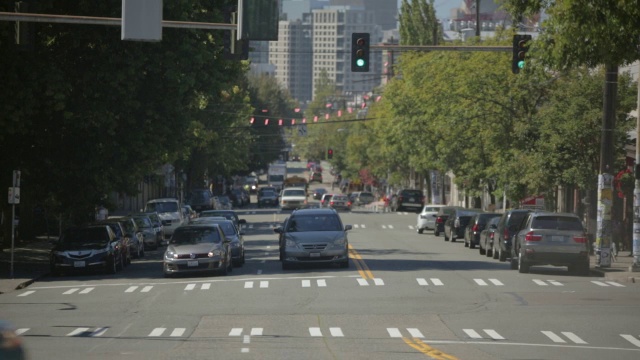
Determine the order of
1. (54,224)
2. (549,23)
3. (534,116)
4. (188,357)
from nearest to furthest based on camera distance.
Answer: (188,357) → (549,23) → (534,116) → (54,224)

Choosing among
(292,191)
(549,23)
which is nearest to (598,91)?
(549,23)

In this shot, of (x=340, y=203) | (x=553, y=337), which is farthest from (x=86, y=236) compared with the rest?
(x=340, y=203)

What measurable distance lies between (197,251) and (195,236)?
91 centimetres

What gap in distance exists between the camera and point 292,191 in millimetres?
95000

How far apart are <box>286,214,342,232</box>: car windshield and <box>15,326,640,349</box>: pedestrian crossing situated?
549 inches

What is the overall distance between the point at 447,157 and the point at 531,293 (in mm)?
39697

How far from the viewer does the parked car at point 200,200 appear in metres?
79.4

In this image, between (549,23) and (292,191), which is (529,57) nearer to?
(549,23)

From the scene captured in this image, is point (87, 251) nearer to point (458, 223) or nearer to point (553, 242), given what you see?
point (553, 242)

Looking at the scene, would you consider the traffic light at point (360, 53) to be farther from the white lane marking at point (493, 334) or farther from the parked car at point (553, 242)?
the white lane marking at point (493, 334)

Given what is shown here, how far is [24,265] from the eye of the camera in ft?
134

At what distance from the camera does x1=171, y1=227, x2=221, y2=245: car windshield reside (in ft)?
114

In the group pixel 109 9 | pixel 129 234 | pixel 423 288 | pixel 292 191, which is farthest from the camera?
pixel 292 191

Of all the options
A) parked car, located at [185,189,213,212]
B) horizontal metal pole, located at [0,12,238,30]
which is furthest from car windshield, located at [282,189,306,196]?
horizontal metal pole, located at [0,12,238,30]
